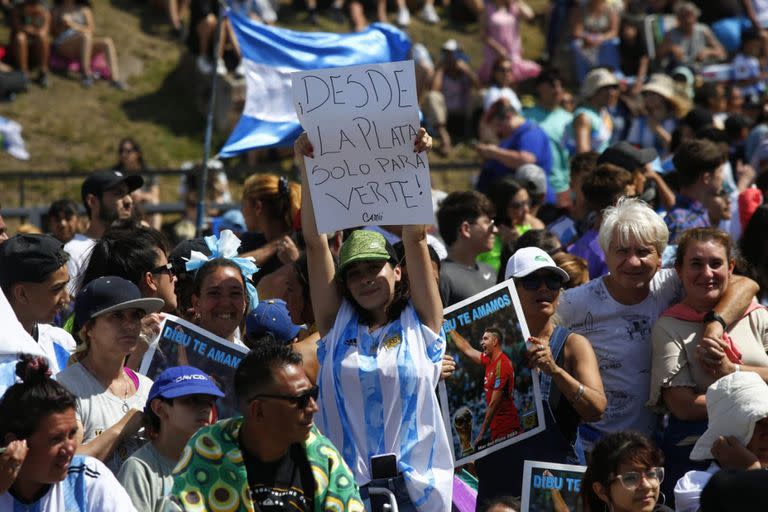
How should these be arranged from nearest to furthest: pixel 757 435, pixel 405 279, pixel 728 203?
pixel 757 435 < pixel 405 279 < pixel 728 203

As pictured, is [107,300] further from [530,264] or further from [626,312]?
[626,312]

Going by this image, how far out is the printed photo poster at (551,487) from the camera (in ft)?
19.0

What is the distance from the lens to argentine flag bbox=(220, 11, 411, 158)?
9.89 metres

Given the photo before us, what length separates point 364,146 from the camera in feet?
18.8

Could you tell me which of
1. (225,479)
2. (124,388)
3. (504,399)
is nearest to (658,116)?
(504,399)

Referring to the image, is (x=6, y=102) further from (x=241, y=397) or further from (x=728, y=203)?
(x=241, y=397)

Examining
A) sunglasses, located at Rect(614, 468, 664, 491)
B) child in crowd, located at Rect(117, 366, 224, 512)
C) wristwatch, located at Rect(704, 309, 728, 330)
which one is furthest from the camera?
wristwatch, located at Rect(704, 309, 728, 330)

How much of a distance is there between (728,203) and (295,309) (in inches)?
115

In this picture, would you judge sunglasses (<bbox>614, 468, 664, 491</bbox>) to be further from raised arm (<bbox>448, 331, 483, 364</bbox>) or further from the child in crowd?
the child in crowd

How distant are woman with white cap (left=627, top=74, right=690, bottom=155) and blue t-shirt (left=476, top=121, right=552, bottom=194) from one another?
149 cm

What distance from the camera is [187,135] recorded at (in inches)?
677

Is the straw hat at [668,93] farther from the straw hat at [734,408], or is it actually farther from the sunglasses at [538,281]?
the straw hat at [734,408]

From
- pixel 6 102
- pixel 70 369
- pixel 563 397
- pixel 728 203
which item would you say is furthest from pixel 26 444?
pixel 6 102

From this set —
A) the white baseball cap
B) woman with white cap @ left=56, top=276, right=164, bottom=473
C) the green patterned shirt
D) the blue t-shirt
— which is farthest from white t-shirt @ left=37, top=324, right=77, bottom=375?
the blue t-shirt
